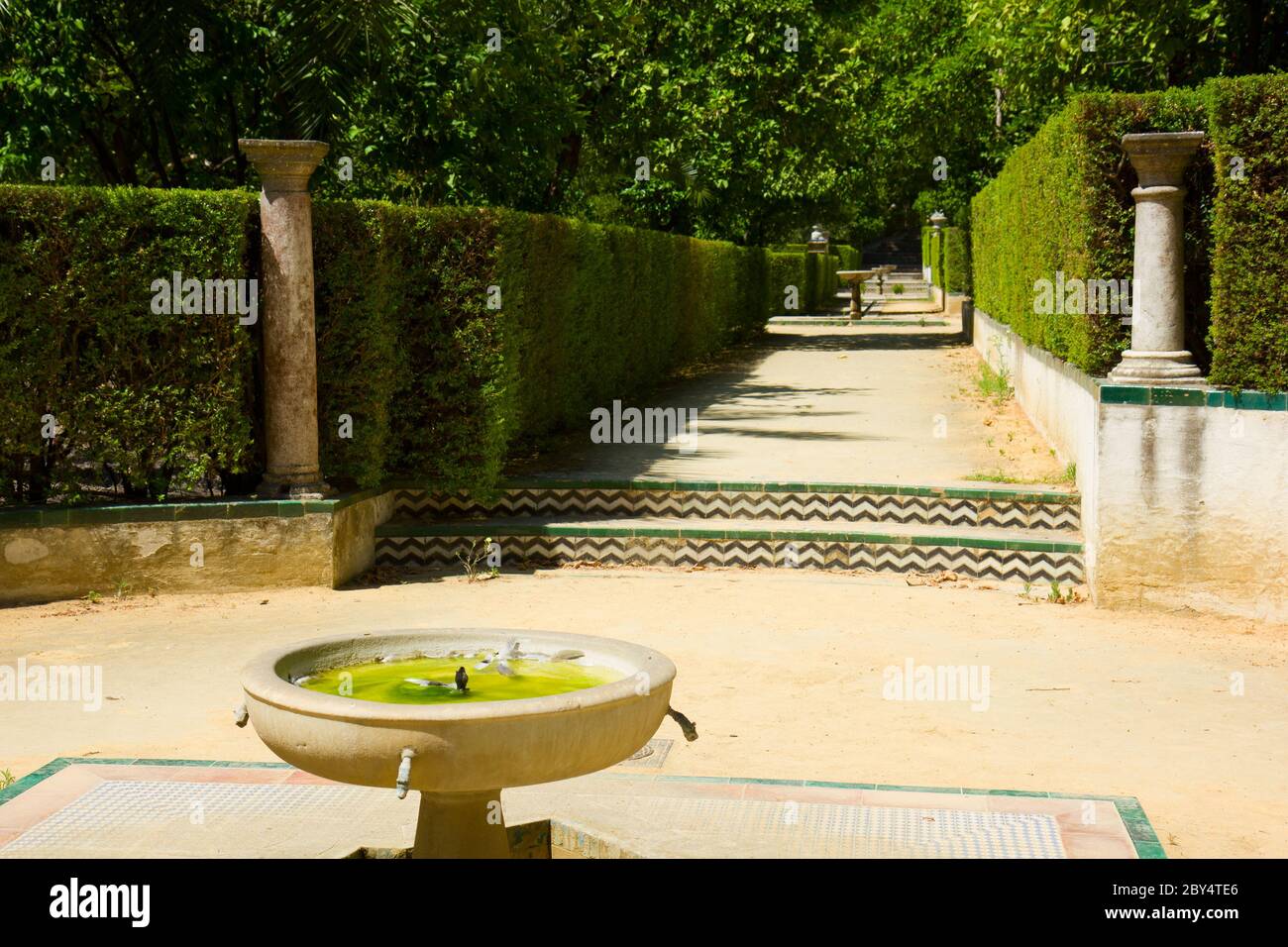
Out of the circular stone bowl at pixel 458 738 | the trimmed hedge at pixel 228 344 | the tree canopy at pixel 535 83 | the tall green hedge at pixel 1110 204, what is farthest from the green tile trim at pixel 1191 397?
the tree canopy at pixel 535 83

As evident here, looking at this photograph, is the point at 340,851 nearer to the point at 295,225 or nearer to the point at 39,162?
the point at 295,225

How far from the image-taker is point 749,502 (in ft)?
38.7

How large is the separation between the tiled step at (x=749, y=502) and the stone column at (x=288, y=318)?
5.17 ft

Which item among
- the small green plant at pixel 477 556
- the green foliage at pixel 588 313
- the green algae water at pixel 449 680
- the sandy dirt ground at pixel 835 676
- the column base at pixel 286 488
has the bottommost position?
the sandy dirt ground at pixel 835 676

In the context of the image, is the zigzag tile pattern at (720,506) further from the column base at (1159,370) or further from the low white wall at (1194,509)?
the column base at (1159,370)

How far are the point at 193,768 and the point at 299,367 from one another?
481cm

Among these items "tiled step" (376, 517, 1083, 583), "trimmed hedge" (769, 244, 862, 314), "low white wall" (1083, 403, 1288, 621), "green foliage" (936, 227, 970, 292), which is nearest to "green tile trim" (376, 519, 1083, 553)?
"tiled step" (376, 517, 1083, 583)

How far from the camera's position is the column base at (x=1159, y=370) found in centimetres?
930

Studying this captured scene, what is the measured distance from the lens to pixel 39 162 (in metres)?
14.6

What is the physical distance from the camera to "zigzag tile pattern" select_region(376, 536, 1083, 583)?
408 inches

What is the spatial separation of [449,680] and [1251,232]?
21.5ft

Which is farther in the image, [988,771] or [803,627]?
[803,627]

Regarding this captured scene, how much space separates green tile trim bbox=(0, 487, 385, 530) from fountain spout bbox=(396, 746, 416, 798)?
21.4 feet
